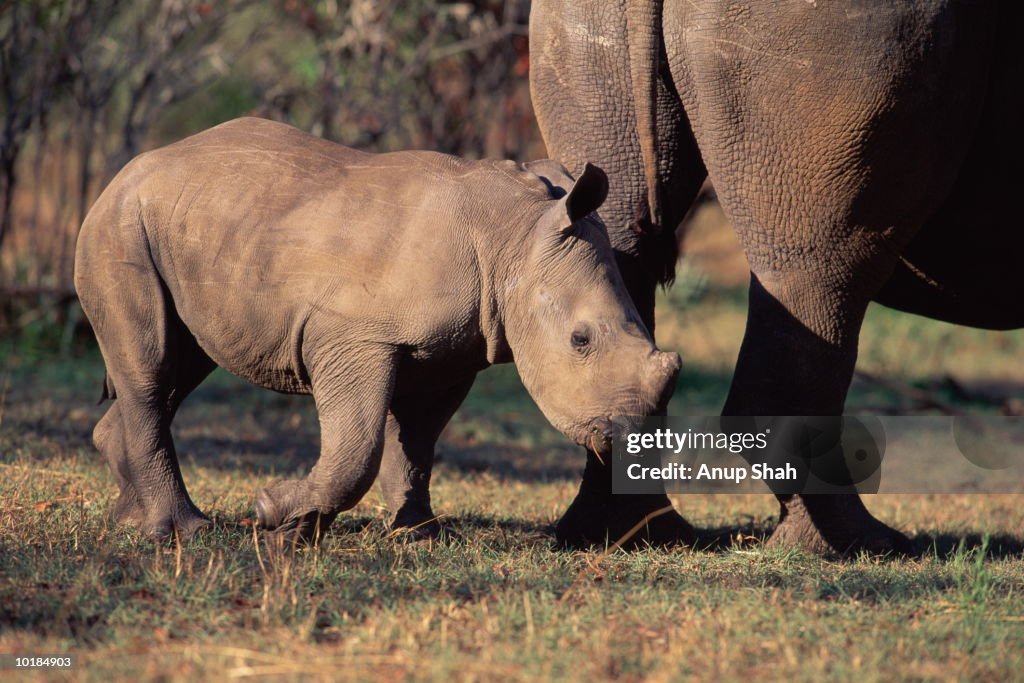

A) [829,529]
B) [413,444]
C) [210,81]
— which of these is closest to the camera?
[413,444]

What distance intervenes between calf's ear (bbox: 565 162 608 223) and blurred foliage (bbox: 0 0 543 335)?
530cm

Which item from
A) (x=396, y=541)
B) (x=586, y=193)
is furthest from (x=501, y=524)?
(x=586, y=193)

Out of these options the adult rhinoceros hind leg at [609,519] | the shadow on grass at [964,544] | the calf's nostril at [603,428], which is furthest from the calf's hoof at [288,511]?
the shadow on grass at [964,544]

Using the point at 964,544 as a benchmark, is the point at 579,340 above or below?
above

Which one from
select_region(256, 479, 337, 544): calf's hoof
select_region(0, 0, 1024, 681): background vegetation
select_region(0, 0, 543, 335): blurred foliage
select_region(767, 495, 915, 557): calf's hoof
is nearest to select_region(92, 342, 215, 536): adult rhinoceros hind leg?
select_region(0, 0, 1024, 681): background vegetation

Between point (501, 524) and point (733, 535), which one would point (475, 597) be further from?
point (733, 535)

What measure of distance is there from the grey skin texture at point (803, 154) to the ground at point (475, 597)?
559 mm

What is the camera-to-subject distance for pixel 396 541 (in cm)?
423

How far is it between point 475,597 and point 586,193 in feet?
3.78

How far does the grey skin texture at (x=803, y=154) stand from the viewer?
4.04 metres

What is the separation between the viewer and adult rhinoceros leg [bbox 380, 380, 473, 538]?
14.7 ft

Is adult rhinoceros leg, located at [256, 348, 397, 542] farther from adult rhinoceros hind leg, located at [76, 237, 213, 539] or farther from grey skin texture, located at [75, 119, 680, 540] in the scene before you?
adult rhinoceros hind leg, located at [76, 237, 213, 539]

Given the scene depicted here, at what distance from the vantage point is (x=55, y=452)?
19.0 ft

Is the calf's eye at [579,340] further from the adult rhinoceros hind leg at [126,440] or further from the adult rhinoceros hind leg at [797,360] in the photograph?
the adult rhinoceros hind leg at [126,440]
